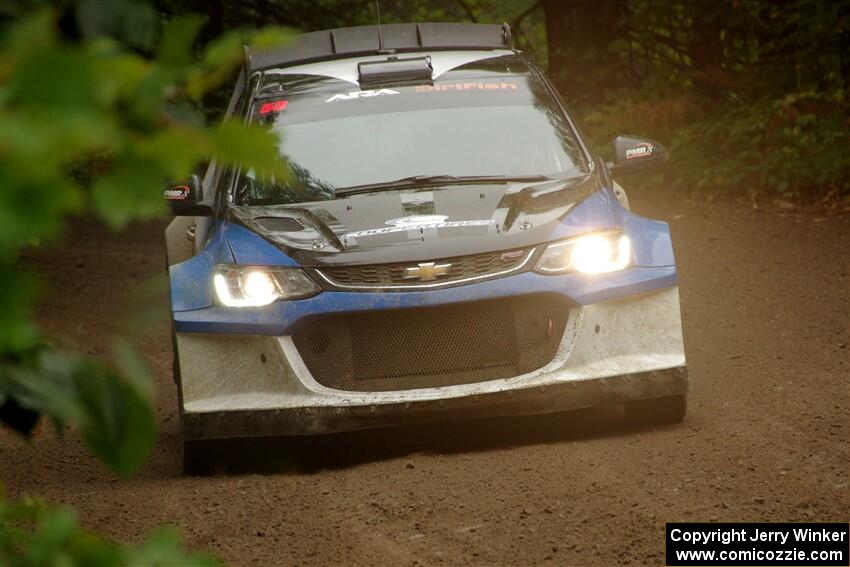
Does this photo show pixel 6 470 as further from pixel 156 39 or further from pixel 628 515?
pixel 156 39

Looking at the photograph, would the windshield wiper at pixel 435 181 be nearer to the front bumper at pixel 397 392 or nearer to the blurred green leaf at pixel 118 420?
the front bumper at pixel 397 392

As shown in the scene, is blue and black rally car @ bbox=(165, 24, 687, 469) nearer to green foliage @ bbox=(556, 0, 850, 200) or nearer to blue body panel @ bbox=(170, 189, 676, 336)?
blue body panel @ bbox=(170, 189, 676, 336)

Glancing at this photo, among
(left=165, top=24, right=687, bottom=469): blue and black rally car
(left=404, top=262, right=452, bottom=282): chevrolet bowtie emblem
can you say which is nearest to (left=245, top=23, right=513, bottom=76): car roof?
(left=165, top=24, right=687, bottom=469): blue and black rally car

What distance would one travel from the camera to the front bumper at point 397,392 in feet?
20.1

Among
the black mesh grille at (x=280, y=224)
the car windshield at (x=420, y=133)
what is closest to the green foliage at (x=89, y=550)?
the black mesh grille at (x=280, y=224)

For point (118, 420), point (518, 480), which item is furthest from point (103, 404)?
point (518, 480)

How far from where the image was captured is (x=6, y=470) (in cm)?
692

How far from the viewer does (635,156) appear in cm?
736

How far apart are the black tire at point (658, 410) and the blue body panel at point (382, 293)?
53cm

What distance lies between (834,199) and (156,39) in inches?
558

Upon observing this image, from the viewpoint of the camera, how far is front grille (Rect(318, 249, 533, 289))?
6.11m

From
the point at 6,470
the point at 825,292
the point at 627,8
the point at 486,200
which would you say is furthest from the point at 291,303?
the point at 627,8

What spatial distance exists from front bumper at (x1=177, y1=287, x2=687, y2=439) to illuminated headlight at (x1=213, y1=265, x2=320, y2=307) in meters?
0.17

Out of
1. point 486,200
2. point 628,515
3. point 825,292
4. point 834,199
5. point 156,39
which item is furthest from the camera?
point 834,199
